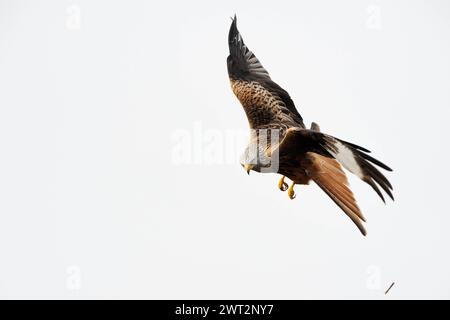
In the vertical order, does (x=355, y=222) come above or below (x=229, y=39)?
below

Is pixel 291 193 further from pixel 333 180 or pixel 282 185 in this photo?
pixel 333 180

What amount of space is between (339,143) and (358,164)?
256 mm

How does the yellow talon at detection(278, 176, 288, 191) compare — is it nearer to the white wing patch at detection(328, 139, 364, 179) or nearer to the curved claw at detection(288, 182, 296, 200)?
the curved claw at detection(288, 182, 296, 200)

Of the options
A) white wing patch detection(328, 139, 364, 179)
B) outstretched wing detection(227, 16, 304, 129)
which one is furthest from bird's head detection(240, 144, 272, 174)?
white wing patch detection(328, 139, 364, 179)

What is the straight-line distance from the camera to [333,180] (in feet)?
Answer: 23.8

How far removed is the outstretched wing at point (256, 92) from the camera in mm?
8469

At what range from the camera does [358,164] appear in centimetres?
588

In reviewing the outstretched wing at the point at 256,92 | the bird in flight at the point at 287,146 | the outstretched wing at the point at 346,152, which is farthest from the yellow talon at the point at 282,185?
the outstretched wing at the point at 346,152

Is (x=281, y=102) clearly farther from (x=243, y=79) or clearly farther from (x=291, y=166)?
(x=291, y=166)

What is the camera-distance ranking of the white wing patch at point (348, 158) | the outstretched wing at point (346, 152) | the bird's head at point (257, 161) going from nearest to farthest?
1. the outstretched wing at point (346, 152)
2. the white wing patch at point (348, 158)
3. the bird's head at point (257, 161)

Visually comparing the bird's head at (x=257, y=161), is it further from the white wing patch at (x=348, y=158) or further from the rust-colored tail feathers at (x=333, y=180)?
the white wing patch at (x=348, y=158)

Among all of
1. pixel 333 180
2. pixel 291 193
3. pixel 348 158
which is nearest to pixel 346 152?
pixel 348 158

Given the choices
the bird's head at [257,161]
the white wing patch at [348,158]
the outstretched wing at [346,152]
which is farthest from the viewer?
the bird's head at [257,161]
